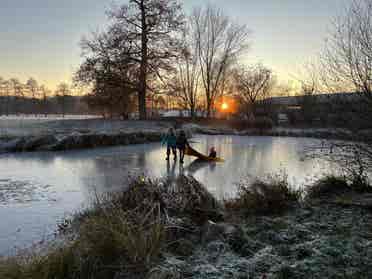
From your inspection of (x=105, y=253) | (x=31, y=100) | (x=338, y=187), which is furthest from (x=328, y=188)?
(x=31, y=100)

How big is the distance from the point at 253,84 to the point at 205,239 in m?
43.8

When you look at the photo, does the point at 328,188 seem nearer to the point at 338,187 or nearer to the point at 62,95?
the point at 338,187

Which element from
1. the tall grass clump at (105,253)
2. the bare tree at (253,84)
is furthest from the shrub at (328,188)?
the bare tree at (253,84)

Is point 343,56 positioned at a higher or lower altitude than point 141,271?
higher

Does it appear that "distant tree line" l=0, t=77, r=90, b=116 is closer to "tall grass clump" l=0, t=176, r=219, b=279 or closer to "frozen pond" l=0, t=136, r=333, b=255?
"frozen pond" l=0, t=136, r=333, b=255

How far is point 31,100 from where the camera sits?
6431cm

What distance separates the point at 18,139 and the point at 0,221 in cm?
1196

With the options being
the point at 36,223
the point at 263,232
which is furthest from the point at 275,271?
the point at 36,223

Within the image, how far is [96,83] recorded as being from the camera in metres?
26.2

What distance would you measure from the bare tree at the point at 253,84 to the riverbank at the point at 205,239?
39.3m

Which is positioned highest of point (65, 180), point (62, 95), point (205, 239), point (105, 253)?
point (62, 95)

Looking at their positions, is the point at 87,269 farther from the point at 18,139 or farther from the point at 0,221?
the point at 18,139

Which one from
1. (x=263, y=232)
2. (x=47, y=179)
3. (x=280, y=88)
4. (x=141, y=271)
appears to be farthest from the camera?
(x=280, y=88)

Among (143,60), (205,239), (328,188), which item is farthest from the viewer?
(143,60)
